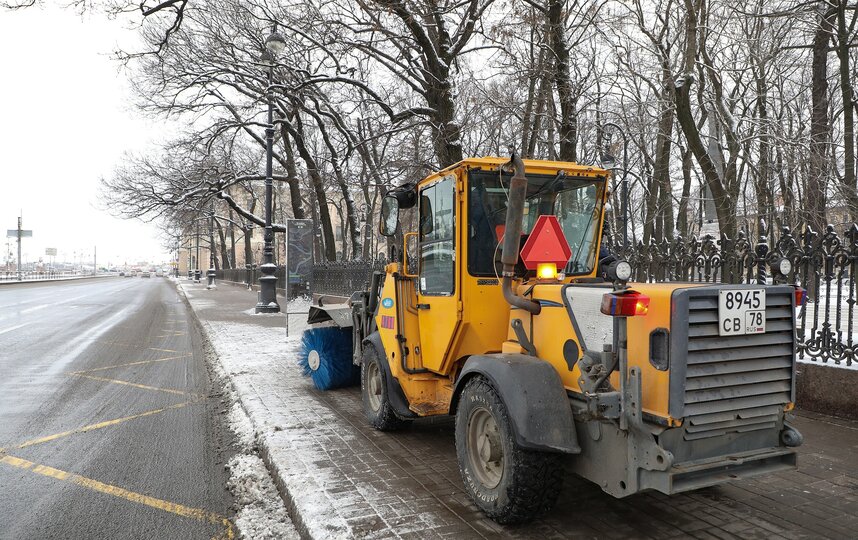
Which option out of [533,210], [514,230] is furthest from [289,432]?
[514,230]

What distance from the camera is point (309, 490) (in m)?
4.06

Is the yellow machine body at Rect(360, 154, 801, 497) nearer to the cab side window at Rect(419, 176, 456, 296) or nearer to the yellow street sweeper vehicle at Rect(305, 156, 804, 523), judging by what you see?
the yellow street sweeper vehicle at Rect(305, 156, 804, 523)

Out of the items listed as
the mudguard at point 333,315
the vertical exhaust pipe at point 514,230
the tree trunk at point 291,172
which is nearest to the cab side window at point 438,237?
the vertical exhaust pipe at point 514,230

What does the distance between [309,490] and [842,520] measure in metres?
3.58

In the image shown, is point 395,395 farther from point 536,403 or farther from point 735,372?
point 735,372

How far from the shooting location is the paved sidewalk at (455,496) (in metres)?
3.56

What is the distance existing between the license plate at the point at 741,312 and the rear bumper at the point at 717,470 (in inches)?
27.4

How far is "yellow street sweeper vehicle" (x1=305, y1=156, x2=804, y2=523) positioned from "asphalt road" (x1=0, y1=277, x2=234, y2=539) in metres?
2.04

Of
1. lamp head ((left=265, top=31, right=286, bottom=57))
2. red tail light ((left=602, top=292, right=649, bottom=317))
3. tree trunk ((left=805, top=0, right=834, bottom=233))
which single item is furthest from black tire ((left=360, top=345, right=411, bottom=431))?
tree trunk ((left=805, top=0, right=834, bottom=233))

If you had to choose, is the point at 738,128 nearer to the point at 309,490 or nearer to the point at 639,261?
the point at 639,261

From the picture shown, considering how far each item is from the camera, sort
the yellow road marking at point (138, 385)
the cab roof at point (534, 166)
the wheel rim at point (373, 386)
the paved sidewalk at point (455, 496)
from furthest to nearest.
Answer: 1. the yellow road marking at point (138, 385)
2. the wheel rim at point (373, 386)
3. the cab roof at point (534, 166)
4. the paved sidewalk at point (455, 496)

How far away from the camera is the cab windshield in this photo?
14.3 feet

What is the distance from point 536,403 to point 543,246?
1.23 m

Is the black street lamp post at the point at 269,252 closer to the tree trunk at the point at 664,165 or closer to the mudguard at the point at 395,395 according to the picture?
the tree trunk at the point at 664,165
